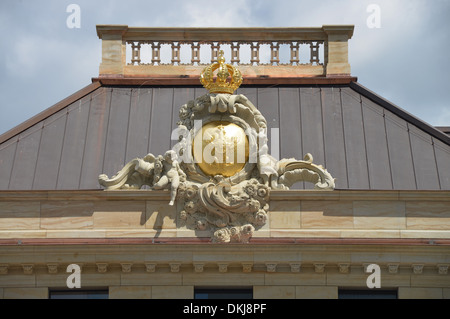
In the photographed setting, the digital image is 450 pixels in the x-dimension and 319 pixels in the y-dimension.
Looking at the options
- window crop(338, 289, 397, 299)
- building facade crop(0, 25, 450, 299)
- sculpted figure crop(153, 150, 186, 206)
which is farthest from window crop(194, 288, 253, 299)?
sculpted figure crop(153, 150, 186, 206)

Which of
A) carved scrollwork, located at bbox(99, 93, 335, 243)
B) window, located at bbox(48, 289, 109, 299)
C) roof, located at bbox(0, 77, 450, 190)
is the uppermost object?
roof, located at bbox(0, 77, 450, 190)

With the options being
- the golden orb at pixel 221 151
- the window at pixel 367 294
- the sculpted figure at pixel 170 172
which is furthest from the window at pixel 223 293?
the golden orb at pixel 221 151

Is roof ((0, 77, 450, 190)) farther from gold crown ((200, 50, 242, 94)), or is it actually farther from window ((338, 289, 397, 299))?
window ((338, 289, 397, 299))

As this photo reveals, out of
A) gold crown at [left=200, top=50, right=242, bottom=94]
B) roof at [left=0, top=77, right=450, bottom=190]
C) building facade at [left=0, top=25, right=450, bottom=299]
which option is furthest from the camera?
roof at [left=0, top=77, right=450, bottom=190]

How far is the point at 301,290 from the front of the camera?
31438mm

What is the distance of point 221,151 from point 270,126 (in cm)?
381

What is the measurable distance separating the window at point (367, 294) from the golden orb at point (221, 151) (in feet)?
12.5

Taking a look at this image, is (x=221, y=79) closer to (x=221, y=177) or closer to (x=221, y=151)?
(x=221, y=151)

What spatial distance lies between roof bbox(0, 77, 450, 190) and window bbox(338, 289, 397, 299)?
3442 millimetres

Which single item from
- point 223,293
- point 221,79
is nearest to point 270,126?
point 221,79

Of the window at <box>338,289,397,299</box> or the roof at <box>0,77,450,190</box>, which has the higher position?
the roof at <box>0,77,450,190</box>

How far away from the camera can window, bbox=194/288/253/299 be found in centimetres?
3156

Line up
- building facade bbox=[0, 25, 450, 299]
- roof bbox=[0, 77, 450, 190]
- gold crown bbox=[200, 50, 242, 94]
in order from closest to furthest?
1. building facade bbox=[0, 25, 450, 299]
2. gold crown bbox=[200, 50, 242, 94]
3. roof bbox=[0, 77, 450, 190]

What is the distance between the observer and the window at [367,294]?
31.6 metres
